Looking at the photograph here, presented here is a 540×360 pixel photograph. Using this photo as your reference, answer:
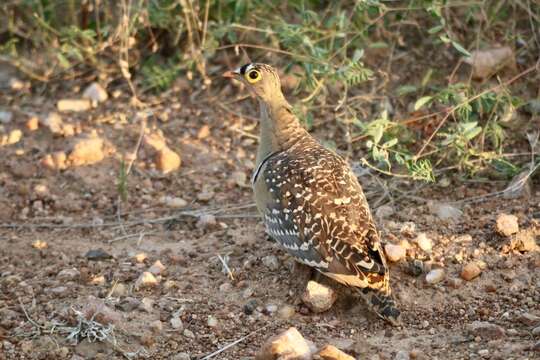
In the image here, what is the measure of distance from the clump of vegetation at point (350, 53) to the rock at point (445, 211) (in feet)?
0.83

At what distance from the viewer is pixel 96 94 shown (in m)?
6.86

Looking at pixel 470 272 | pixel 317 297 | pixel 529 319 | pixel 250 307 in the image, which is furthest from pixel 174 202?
A: pixel 529 319

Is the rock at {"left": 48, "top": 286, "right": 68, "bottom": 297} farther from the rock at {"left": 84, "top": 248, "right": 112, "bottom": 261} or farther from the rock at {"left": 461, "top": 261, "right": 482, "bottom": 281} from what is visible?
the rock at {"left": 461, "top": 261, "right": 482, "bottom": 281}

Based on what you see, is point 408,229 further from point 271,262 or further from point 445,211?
point 271,262

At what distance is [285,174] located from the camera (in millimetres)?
4723

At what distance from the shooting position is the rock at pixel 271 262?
483 cm

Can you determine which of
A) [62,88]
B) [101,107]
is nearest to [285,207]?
[101,107]

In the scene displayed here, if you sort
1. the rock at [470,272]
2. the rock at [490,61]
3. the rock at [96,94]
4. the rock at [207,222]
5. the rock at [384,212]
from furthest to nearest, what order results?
1. the rock at [96,94]
2. the rock at [490,61]
3. the rock at [207,222]
4. the rock at [384,212]
5. the rock at [470,272]

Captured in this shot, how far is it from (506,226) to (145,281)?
1.92 metres

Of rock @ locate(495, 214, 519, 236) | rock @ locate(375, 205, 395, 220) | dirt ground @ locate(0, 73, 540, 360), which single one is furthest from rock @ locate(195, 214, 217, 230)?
rock @ locate(495, 214, 519, 236)

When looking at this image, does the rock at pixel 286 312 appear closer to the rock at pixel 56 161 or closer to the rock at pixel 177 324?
the rock at pixel 177 324

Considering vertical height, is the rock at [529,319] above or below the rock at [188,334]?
above

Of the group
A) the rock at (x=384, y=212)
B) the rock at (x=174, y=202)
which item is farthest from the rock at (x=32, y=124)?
the rock at (x=384, y=212)

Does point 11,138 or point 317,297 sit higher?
point 317,297
